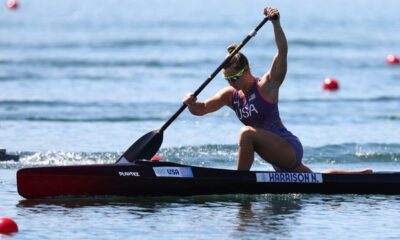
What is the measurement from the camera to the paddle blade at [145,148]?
14461 mm

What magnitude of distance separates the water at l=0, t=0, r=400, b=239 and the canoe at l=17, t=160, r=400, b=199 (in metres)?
0.12

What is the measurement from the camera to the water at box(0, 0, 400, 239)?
12.9 meters

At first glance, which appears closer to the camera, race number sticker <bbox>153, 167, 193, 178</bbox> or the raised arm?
the raised arm

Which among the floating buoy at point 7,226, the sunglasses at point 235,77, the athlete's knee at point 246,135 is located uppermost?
the sunglasses at point 235,77

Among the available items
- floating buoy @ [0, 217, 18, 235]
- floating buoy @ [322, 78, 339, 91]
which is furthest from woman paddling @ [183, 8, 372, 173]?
floating buoy @ [322, 78, 339, 91]

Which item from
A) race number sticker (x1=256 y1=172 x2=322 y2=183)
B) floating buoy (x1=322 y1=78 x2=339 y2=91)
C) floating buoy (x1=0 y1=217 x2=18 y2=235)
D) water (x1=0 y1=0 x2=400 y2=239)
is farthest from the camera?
floating buoy (x1=322 y1=78 x2=339 y2=91)

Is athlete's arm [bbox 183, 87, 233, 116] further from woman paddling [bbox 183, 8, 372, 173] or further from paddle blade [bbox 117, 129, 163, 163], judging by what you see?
paddle blade [bbox 117, 129, 163, 163]

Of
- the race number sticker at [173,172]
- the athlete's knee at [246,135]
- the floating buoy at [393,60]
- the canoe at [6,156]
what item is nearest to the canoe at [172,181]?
the race number sticker at [173,172]

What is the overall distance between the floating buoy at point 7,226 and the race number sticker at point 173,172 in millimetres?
2014

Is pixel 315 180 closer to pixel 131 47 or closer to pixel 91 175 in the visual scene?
pixel 91 175

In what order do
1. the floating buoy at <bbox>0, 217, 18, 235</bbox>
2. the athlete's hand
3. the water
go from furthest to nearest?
1. the athlete's hand
2. the water
3. the floating buoy at <bbox>0, 217, 18, 235</bbox>

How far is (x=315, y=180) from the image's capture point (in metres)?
14.0

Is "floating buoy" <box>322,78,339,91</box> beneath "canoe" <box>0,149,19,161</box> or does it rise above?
above

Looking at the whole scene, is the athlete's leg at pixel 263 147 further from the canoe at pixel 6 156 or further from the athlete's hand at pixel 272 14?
the canoe at pixel 6 156
